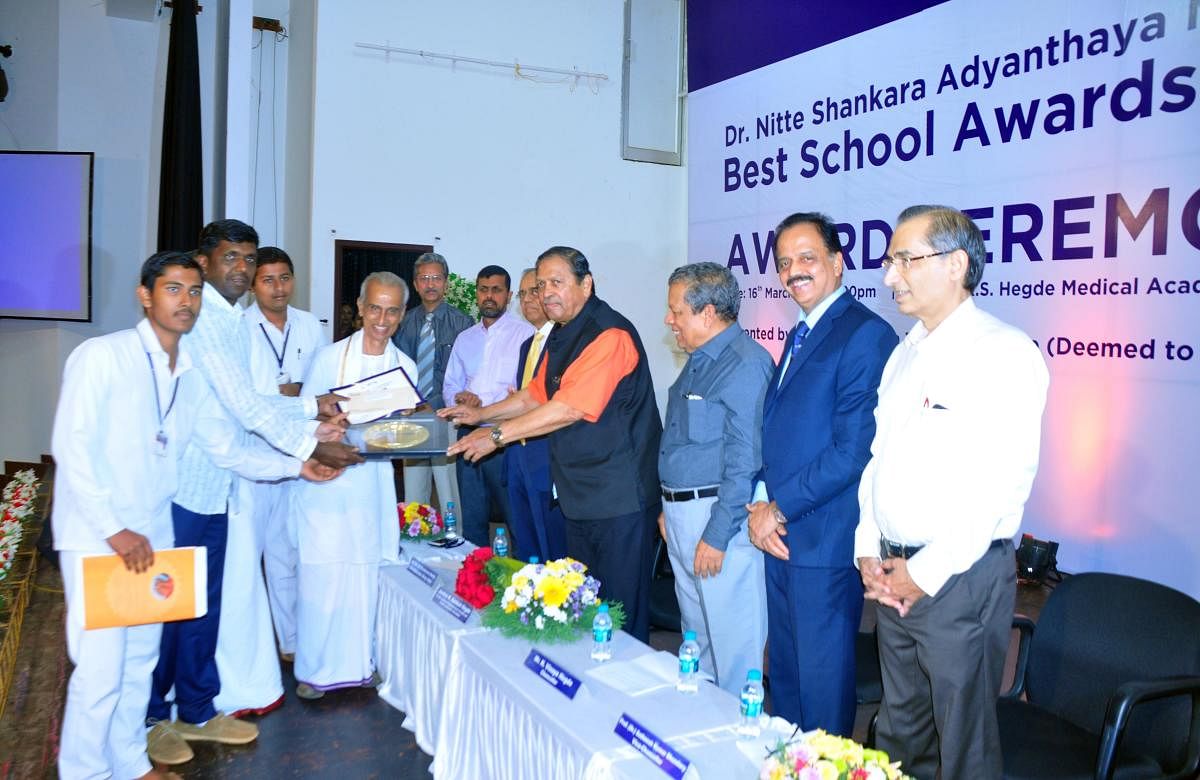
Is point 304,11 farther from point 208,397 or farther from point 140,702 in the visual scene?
point 140,702

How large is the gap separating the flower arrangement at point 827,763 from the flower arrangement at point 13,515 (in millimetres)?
4062

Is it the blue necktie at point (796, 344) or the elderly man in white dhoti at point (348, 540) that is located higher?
the blue necktie at point (796, 344)

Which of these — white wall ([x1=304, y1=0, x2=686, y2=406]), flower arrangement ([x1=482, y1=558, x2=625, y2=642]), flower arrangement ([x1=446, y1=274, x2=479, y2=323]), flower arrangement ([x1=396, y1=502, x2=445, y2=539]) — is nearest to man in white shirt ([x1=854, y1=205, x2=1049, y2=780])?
flower arrangement ([x1=482, y1=558, x2=625, y2=642])

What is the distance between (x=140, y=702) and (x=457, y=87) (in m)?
6.65

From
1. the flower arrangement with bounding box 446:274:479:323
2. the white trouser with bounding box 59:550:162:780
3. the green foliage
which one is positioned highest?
the flower arrangement with bounding box 446:274:479:323

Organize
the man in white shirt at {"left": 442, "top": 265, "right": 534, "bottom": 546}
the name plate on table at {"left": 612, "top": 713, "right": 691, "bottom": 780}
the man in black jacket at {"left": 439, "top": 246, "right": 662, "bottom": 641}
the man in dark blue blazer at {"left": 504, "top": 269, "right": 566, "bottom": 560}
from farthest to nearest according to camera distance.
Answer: the man in white shirt at {"left": 442, "top": 265, "right": 534, "bottom": 546}
the man in dark blue blazer at {"left": 504, "top": 269, "right": 566, "bottom": 560}
the man in black jacket at {"left": 439, "top": 246, "right": 662, "bottom": 641}
the name plate on table at {"left": 612, "top": 713, "right": 691, "bottom": 780}

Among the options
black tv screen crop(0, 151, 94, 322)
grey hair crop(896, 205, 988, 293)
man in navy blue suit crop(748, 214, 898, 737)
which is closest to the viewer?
grey hair crop(896, 205, 988, 293)

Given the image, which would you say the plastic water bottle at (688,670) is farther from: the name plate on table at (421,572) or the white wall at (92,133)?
the white wall at (92,133)

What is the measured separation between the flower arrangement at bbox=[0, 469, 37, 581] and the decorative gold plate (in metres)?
2.17

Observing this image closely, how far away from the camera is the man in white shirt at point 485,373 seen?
18.1ft

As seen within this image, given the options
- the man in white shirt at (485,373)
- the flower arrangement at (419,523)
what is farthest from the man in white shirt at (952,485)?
the man in white shirt at (485,373)

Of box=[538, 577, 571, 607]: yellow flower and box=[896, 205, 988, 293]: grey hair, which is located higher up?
box=[896, 205, 988, 293]: grey hair

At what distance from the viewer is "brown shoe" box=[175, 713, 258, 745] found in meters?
3.35

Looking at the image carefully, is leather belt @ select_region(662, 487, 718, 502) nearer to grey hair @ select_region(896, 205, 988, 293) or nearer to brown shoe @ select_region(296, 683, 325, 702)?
grey hair @ select_region(896, 205, 988, 293)
